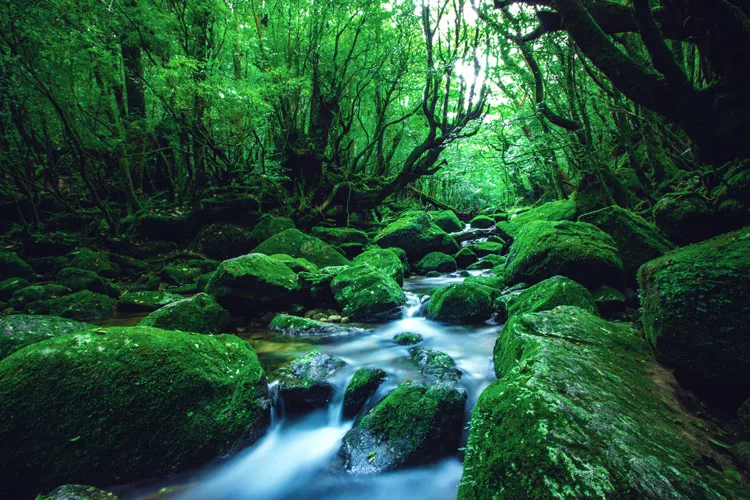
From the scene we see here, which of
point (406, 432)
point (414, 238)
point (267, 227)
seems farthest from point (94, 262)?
point (406, 432)

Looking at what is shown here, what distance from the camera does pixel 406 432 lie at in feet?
10.2

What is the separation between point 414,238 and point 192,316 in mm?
8741

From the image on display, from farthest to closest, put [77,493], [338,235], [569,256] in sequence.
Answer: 1. [338,235]
2. [569,256]
3. [77,493]

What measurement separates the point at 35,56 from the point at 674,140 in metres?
14.5

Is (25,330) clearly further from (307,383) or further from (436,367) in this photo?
(436,367)

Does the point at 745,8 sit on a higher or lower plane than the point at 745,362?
higher

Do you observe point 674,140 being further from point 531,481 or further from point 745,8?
point 531,481

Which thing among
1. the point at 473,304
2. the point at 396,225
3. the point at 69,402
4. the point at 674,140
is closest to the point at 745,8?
the point at 674,140

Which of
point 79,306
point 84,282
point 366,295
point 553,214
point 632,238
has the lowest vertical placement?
point 366,295

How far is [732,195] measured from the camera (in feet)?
14.1

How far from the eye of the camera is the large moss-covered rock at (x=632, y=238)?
5.77 metres

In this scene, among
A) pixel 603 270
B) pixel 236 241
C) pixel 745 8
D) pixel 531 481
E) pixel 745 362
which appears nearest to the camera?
pixel 531 481

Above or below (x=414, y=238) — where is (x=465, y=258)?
below

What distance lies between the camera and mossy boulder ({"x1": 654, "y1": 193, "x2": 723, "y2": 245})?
189 inches
